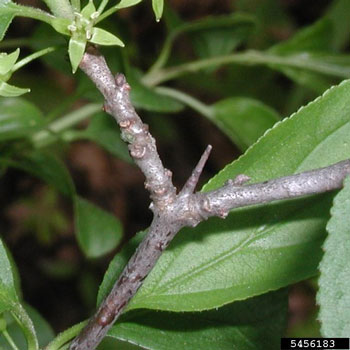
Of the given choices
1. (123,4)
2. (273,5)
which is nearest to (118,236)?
(123,4)

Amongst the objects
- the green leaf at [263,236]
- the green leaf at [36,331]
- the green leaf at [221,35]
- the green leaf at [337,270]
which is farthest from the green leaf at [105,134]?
the green leaf at [337,270]

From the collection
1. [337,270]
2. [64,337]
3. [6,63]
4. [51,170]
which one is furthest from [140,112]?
[337,270]

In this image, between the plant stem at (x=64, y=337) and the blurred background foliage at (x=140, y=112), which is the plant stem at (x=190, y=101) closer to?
the blurred background foliage at (x=140, y=112)

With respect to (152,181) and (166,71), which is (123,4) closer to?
(152,181)

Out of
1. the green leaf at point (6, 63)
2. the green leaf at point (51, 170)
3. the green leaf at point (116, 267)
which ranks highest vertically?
the green leaf at point (51, 170)

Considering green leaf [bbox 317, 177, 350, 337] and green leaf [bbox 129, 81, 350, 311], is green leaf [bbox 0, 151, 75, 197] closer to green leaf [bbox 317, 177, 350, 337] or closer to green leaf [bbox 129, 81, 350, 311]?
green leaf [bbox 129, 81, 350, 311]

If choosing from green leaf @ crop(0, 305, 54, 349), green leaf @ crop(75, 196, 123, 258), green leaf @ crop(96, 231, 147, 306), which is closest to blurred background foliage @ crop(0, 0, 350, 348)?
green leaf @ crop(75, 196, 123, 258)
